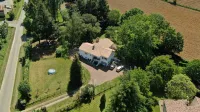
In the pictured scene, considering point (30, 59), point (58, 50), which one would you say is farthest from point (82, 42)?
point (30, 59)

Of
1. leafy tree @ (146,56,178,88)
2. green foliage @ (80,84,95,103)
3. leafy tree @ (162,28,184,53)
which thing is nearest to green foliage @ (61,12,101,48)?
leafy tree @ (162,28,184,53)

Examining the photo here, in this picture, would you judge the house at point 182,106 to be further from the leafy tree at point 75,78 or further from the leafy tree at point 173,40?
the leafy tree at point 173,40

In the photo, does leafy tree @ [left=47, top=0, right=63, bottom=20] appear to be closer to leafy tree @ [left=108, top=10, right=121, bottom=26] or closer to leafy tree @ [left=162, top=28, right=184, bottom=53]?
leafy tree @ [left=108, top=10, right=121, bottom=26]

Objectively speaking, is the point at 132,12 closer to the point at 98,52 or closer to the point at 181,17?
the point at 98,52

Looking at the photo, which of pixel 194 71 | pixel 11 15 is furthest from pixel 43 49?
pixel 194 71

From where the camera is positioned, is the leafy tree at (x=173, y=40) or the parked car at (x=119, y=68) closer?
the parked car at (x=119, y=68)

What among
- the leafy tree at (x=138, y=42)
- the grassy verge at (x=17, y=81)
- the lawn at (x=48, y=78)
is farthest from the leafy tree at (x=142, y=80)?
the grassy verge at (x=17, y=81)
